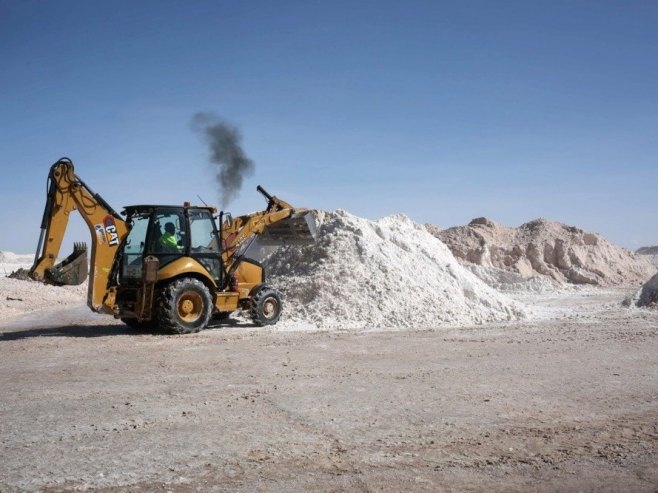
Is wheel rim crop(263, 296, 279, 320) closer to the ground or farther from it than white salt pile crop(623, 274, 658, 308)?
closer to the ground

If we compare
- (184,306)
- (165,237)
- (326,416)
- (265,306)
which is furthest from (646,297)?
(326,416)

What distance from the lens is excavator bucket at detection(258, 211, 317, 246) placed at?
14.4 meters

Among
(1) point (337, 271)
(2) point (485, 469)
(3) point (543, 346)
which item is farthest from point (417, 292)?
(2) point (485, 469)

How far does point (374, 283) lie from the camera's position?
14.8 m

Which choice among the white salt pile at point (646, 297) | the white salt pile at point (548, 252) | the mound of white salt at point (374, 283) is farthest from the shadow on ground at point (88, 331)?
the white salt pile at point (548, 252)

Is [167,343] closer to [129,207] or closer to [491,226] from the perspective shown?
[129,207]

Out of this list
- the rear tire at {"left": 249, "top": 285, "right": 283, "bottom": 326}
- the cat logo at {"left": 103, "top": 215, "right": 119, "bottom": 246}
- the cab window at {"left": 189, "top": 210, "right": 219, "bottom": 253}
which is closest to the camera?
the cat logo at {"left": 103, "top": 215, "right": 119, "bottom": 246}

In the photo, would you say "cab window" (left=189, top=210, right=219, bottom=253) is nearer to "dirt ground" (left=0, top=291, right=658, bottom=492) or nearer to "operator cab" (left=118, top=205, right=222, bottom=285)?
"operator cab" (left=118, top=205, right=222, bottom=285)

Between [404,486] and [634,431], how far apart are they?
2.47 meters

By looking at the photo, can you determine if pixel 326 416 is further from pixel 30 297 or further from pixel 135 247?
pixel 30 297

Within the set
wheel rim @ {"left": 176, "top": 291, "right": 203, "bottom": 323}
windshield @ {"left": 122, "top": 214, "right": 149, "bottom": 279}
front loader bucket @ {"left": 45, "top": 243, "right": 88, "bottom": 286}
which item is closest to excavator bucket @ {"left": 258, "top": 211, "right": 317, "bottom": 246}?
wheel rim @ {"left": 176, "top": 291, "right": 203, "bottom": 323}

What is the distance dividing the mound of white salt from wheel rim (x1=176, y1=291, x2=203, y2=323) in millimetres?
2571

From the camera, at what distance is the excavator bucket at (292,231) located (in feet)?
47.1

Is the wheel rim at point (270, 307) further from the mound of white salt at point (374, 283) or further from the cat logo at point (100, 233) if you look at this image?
the cat logo at point (100, 233)
